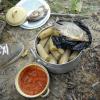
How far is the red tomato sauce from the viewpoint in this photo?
117 inches

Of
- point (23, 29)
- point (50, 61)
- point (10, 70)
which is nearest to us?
point (50, 61)

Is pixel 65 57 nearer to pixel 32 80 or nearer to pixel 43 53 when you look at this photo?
pixel 43 53

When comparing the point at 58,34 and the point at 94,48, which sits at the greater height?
the point at 58,34

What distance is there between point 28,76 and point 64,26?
24.3 inches

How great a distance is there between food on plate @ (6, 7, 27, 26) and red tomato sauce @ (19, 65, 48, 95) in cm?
75

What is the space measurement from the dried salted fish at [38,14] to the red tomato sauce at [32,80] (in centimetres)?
78

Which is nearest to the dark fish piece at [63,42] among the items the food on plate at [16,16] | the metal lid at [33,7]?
the metal lid at [33,7]

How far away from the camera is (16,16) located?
3.61 m

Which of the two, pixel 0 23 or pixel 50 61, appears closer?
pixel 50 61

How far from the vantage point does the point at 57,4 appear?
3754 mm

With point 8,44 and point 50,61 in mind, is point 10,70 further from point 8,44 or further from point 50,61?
point 50,61

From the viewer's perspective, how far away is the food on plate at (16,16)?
3.59 m

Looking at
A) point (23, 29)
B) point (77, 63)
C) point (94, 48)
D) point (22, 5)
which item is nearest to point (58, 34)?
point (77, 63)

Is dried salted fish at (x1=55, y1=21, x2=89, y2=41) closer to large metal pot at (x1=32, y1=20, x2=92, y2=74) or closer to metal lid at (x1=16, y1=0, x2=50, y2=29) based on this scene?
large metal pot at (x1=32, y1=20, x2=92, y2=74)
